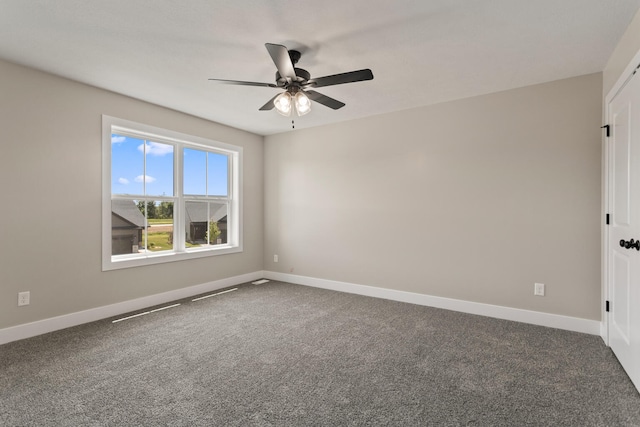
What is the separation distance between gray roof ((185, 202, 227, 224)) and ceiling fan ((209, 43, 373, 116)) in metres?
2.24

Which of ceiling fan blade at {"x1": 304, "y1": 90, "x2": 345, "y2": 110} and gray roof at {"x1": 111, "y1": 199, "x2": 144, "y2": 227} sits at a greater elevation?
ceiling fan blade at {"x1": 304, "y1": 90, "x2": 345, "y2": 110}

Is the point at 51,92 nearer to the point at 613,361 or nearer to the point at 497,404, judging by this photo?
the point at 497,404

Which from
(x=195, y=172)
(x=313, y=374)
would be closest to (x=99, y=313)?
(x=195, y=172)

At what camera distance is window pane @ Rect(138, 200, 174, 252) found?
157 inches

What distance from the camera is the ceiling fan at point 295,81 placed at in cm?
221

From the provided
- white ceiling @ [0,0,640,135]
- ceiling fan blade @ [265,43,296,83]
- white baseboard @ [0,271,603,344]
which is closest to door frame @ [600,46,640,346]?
white baseboard @ [0,271,603,344]

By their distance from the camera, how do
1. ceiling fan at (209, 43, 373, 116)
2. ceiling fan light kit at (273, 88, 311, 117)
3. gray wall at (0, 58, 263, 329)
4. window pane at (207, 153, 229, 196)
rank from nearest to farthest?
ceiling fan at (209, 43, 373, 116) → ceiling fan light kit at (273, 88, 311, 117) → gray wall at (0, 58, 263, 329) → window pane at (207, 153, 229, 196)

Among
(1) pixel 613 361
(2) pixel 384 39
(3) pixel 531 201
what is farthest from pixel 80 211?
(1) pixel 613 361

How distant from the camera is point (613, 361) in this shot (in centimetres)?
243

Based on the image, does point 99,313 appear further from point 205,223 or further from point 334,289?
point 334,289

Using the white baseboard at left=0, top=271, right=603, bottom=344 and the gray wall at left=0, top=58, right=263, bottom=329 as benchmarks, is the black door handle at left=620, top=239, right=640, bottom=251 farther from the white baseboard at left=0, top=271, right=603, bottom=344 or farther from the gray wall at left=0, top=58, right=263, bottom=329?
the gray wall at left=0, top=58, right=263, bottom=329

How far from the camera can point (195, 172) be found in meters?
4.57

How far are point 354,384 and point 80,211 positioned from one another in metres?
3.18

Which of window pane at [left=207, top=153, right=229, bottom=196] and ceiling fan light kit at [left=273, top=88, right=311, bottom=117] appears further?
window pane at [left=207, top=153, right=229, bottom=196]
